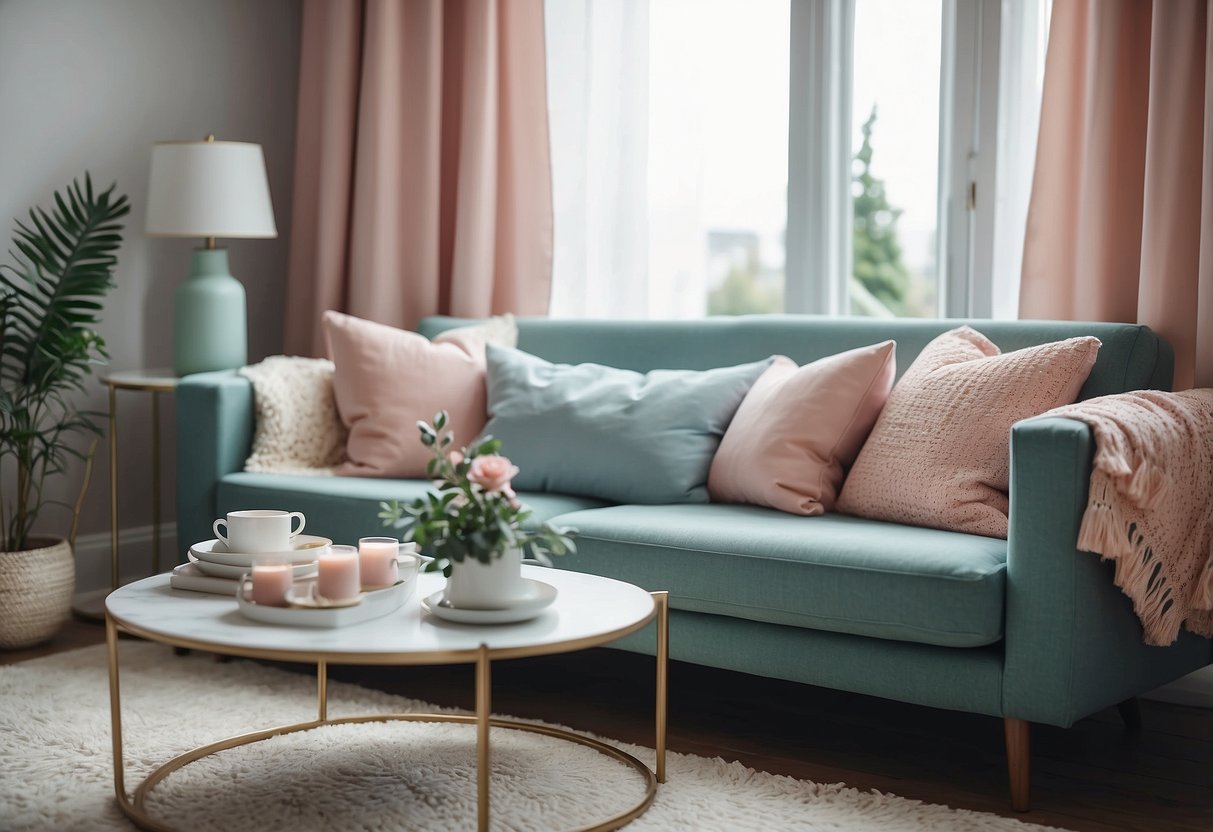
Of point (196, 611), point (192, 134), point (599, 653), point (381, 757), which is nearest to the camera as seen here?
point (196, 611)

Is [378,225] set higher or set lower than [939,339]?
higher

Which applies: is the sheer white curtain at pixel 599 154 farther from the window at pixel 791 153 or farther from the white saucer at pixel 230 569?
the white saucer at pixel 230 569

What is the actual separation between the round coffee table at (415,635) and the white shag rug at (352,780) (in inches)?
2.4

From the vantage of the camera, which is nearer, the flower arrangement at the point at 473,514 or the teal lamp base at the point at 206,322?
the flower arrangement at the point at 473,514

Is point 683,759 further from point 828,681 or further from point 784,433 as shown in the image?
point 784,433

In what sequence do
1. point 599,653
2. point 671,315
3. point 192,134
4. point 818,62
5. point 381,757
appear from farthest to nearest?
point 192,134 < point 671,315 < point 818,62 < point 599,653 < point 381,757

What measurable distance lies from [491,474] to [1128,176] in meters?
1.77

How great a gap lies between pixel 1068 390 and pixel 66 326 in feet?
8.04

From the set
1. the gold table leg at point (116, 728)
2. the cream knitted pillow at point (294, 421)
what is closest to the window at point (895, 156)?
the cream knitted pillow at point (294, 421)

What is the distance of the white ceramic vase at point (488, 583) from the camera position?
1.91 metres

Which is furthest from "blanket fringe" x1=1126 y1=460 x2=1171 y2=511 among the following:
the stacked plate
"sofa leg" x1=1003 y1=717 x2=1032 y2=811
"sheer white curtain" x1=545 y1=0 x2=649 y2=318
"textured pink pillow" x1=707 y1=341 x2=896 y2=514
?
"sheer white curtain" x1=545 y1=0 x2=649 y2=318

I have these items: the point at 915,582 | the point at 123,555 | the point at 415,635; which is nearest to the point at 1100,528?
the point at 915,582

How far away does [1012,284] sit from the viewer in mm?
3180

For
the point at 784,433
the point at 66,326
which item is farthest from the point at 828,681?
the point at 66,326
